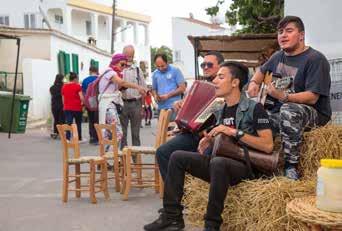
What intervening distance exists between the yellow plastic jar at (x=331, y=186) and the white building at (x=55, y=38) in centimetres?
1914

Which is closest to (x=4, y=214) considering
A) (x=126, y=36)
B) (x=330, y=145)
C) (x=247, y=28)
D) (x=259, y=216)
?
(x=259, y=216)

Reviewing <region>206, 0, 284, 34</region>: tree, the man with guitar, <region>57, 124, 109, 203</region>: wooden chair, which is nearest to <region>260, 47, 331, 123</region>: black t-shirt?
the man with guitar

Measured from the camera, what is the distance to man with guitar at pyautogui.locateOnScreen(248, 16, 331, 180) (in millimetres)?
4980

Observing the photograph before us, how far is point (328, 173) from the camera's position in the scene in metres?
→ 3.70

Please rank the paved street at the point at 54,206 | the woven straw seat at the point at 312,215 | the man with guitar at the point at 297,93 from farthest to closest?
1. the paved street at the point at 54,206
2. the man with guitar at the point at 297,93
3. the woven straw seat at the point at 312,215

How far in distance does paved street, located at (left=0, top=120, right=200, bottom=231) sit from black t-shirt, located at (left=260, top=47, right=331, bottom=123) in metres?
2.12

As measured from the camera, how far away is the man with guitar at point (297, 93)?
4.98 meters

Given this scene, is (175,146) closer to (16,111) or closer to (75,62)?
(16,111)

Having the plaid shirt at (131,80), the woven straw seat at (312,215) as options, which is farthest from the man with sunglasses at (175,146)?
the plaid shirt at (131,80)

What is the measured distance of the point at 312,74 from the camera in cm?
512

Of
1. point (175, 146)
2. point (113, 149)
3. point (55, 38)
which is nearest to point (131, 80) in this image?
point (113, 149)

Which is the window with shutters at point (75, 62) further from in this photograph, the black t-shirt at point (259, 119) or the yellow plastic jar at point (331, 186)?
the yellow plastic jar at point (331, 186)

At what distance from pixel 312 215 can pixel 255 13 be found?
11.4m

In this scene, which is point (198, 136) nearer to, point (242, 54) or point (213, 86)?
point (213, 86)
